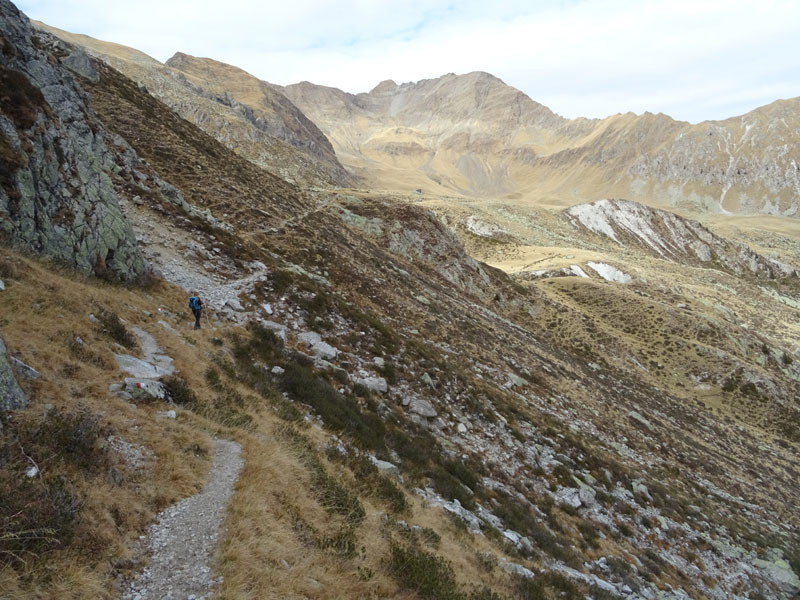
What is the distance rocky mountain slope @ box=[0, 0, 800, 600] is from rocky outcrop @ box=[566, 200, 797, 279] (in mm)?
106728

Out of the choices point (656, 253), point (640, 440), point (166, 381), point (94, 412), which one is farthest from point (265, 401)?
point (656, 253)

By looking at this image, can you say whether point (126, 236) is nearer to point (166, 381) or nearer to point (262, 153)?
point (166, 381)

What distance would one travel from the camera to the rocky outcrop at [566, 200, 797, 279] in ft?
438

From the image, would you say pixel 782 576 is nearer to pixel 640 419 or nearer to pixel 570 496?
pixel 570 496

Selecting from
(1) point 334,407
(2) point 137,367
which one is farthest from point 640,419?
(2) point 137,367

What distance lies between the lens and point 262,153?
104m

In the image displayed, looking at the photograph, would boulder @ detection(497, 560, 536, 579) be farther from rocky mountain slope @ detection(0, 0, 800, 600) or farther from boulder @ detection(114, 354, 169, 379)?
boulder @ detection(114, 354, 169, 379)

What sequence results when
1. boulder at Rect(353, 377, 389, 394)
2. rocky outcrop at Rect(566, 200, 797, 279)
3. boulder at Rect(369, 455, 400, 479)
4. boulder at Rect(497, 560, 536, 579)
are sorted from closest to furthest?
1. boulder at Rect(497, 560, 536, 579)
2. boulder at Rect(369, 455, 400, 479)
3. boulder at Rect(353, 377, 389, 394)
4. rocky outcrop at Rect(566, 200, 797, 279)

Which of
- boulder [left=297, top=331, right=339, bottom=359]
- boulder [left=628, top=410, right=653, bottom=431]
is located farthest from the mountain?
boulder [left=628, top=410, right=653, bottom=431]

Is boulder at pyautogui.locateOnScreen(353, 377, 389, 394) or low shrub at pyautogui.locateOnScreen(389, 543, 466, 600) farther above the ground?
low shrub at pyautogui.locateOnScreen(389, 543, 466, 600)

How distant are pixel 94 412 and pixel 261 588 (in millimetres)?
4560

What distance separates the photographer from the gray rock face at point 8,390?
6.20m

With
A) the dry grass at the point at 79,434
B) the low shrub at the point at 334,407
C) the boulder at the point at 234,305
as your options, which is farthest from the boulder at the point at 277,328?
the dry grass at the point at 79,434

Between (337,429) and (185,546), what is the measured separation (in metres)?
7.15
